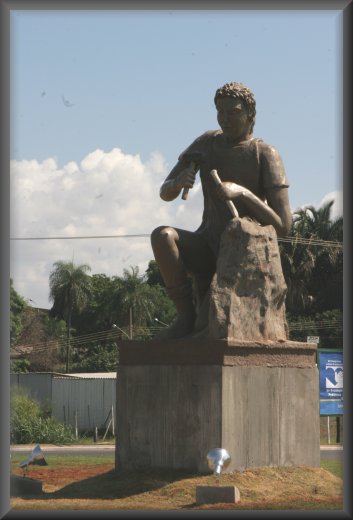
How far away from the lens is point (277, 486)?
10.9 m

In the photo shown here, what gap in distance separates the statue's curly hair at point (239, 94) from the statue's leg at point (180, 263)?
151cm

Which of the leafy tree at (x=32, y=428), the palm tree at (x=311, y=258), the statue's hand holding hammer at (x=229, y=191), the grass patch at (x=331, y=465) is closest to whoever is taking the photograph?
the statue's hand holding hammer at (x=229, y=191)

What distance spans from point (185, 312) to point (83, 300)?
39233mm

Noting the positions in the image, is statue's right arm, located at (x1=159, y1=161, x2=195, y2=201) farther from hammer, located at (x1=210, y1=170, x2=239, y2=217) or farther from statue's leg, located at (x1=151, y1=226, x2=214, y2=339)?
statue's leg, located at (x1=151, y1=226, x2=214, y2=339)

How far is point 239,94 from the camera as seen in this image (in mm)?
11906

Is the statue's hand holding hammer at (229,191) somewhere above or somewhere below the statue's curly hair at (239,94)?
below

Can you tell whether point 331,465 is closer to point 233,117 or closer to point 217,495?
point 217,495

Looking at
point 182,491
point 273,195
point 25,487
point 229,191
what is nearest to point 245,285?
point 229,191

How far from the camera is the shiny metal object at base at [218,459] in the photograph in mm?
10336

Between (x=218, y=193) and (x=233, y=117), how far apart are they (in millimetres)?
882

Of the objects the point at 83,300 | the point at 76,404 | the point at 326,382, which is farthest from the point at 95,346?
the point at 326,382

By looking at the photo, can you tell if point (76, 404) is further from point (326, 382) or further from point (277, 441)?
point (277, 441)

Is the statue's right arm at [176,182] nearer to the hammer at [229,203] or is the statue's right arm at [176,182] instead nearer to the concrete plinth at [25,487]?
the hammer at [229,203]

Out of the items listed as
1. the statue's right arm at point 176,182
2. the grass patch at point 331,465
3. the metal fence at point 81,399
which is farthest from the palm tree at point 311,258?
the statue's right arm at point 176,182
